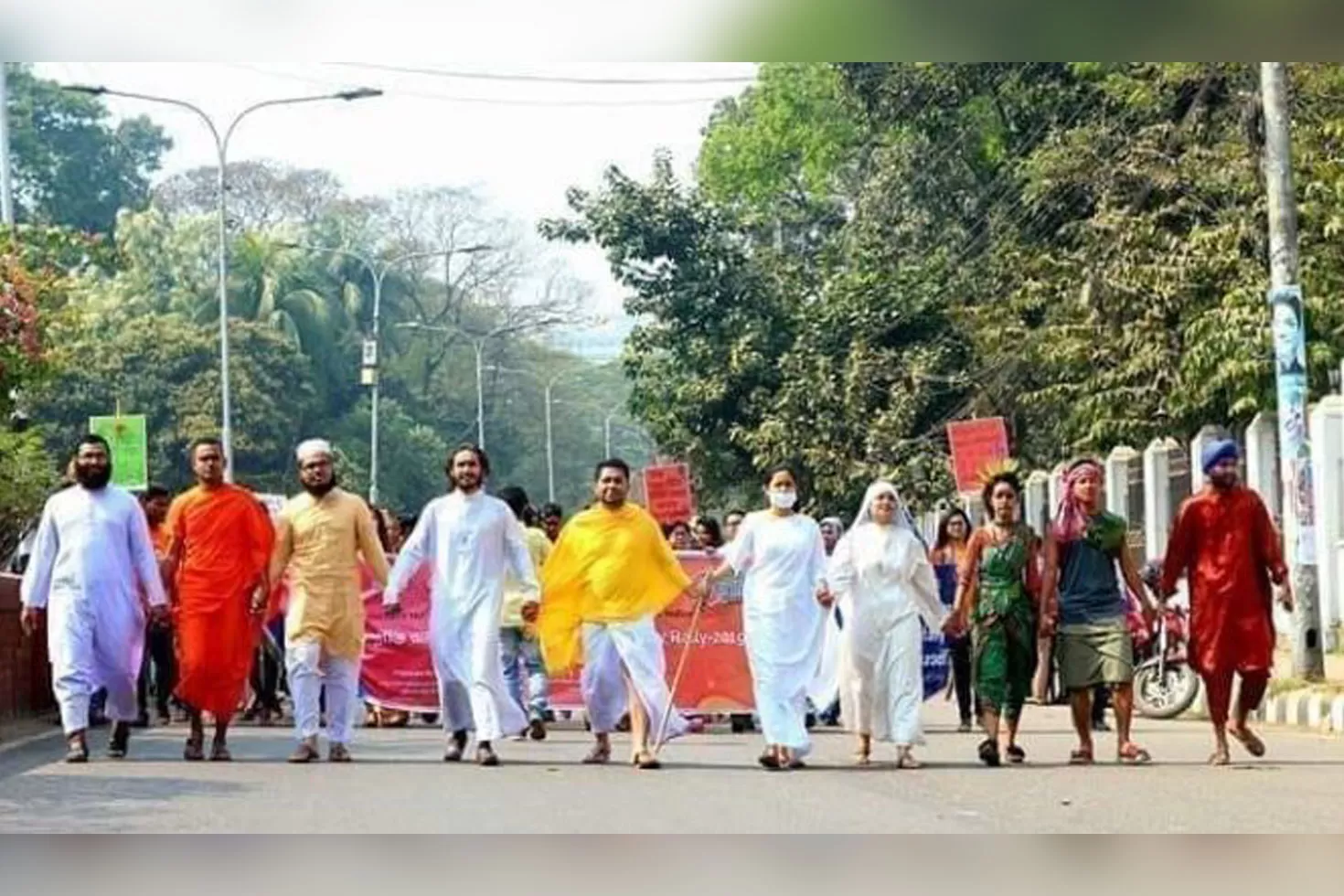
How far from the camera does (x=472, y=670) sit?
16.0m

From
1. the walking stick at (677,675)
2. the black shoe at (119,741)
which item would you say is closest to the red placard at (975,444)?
the walking stick at (677,675)

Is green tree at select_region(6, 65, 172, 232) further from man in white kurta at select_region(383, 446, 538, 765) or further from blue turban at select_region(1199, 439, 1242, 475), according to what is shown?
blue turban at select_region(1199, 439, 1242, 475)

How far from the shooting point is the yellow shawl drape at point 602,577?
1591 centimetres

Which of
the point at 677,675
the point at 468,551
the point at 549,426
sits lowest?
the point at 677,675

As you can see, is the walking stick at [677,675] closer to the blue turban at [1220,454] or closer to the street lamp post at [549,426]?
the blue turban at [1220,454]

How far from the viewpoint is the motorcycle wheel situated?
21109mm

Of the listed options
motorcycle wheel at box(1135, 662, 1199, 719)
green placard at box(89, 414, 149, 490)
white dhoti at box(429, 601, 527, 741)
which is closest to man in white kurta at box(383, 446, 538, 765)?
white dhoti at box(429, 601, 527, 741)

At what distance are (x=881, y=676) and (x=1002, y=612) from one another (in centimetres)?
83

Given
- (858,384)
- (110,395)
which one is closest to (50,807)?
(858,384)

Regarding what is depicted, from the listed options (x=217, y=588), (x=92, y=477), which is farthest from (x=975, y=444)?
(x=92, y=477)

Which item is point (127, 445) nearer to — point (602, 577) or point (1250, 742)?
point (602, 577)

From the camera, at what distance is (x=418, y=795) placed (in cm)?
1337

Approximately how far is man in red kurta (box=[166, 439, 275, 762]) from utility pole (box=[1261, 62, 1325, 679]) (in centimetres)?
927

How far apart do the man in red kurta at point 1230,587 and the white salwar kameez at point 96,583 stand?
613cm
